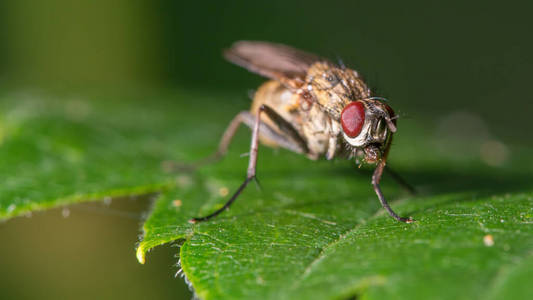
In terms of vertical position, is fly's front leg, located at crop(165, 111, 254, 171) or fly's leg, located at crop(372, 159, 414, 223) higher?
fly's front leg, located at crop(165, 111, 254, 171)

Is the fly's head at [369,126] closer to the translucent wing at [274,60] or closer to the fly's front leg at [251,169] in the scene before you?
the fly's front leg at [251,169]

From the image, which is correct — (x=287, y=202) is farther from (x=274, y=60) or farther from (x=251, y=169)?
(x=274, y=60)

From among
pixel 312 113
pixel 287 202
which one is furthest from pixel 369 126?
pixel 287 202

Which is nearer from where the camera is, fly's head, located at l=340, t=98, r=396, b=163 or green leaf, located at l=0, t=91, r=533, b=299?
green leaf, located at l=0, t=91, r=533, b=299

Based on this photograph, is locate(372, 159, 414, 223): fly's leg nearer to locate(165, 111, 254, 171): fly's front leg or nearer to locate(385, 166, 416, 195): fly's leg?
locate(385, 166, 416, 195): fly's leg

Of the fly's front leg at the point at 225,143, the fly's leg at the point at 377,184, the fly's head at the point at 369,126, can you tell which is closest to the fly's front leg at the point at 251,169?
the fly's front leg at the point at 225,143

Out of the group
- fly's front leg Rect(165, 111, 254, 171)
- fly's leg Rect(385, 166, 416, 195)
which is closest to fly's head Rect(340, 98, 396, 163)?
fly's leg Rect(385, 166, 416, 195)

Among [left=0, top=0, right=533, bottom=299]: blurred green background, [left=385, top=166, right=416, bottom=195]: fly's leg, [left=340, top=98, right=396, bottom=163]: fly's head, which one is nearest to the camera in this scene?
[left=340, top=98, right=396, bottom=163]: fly's head
